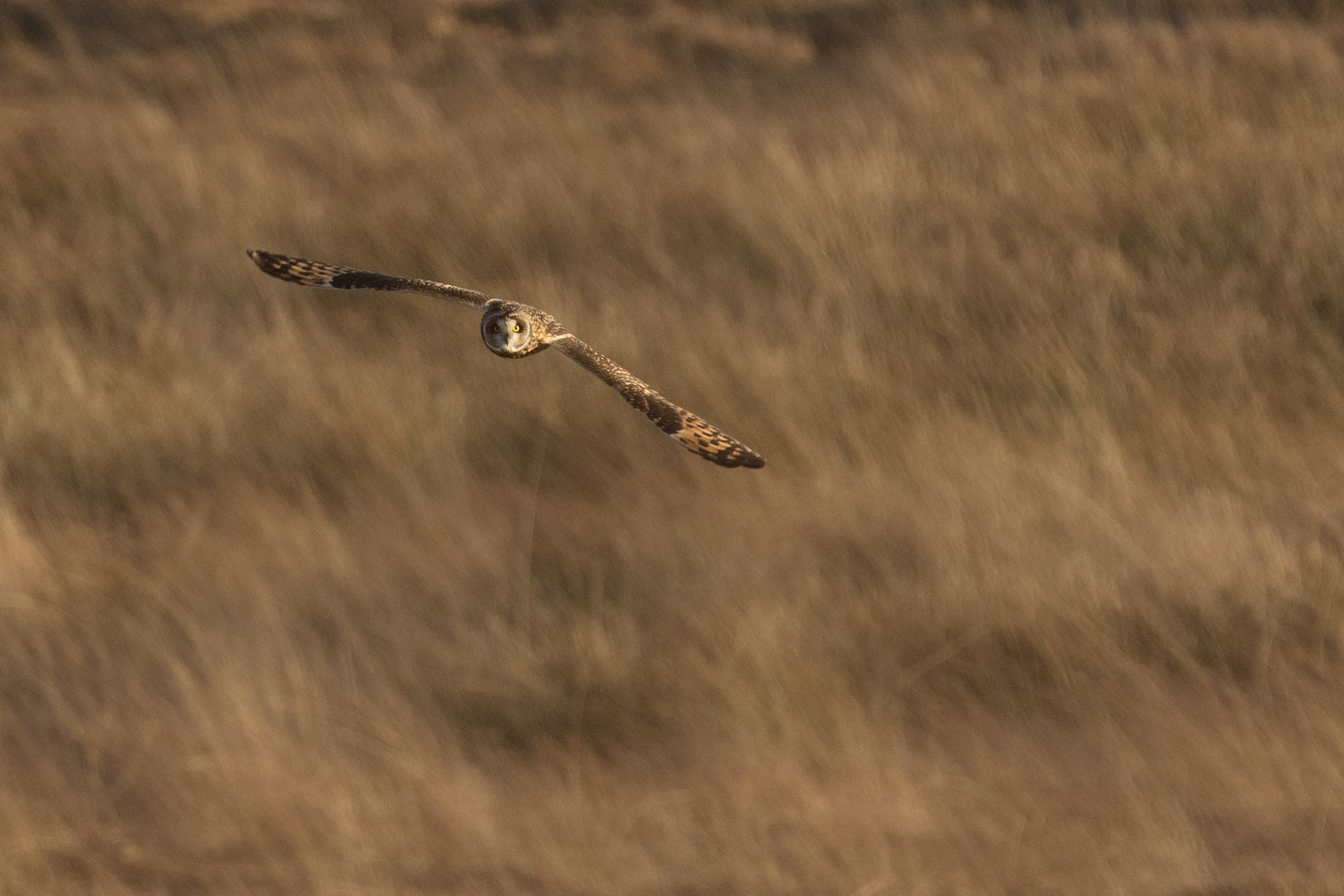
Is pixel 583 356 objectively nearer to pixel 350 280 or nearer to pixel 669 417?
pixel 669 417

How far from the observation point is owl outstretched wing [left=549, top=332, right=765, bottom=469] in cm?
189

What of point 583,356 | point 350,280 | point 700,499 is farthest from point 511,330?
point 700,499

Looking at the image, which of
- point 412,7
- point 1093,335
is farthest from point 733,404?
point 412,7

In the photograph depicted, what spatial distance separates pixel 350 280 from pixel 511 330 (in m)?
0.64

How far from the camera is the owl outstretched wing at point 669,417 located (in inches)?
74.4

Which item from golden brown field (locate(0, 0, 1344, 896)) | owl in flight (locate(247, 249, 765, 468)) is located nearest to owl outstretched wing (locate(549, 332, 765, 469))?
owl in flight (locate(247, 249, 765, 468))

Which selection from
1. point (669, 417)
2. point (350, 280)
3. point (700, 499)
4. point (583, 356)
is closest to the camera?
point (669, 417)

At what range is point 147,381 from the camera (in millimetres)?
4809

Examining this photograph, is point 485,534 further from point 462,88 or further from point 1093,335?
point 462,88

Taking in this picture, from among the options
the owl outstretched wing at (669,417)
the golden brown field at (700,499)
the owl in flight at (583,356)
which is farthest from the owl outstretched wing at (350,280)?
the golden brown field at (700,499)

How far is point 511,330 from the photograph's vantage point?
192cm

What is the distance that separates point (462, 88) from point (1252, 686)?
18.2 feet

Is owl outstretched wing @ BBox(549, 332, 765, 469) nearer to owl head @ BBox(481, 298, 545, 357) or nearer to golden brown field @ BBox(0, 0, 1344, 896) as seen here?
owl head @ BBox(481, 298, 545, 357)

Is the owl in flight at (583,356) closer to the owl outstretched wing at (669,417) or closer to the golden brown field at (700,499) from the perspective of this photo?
the owl outstretched wing at (669,417)
